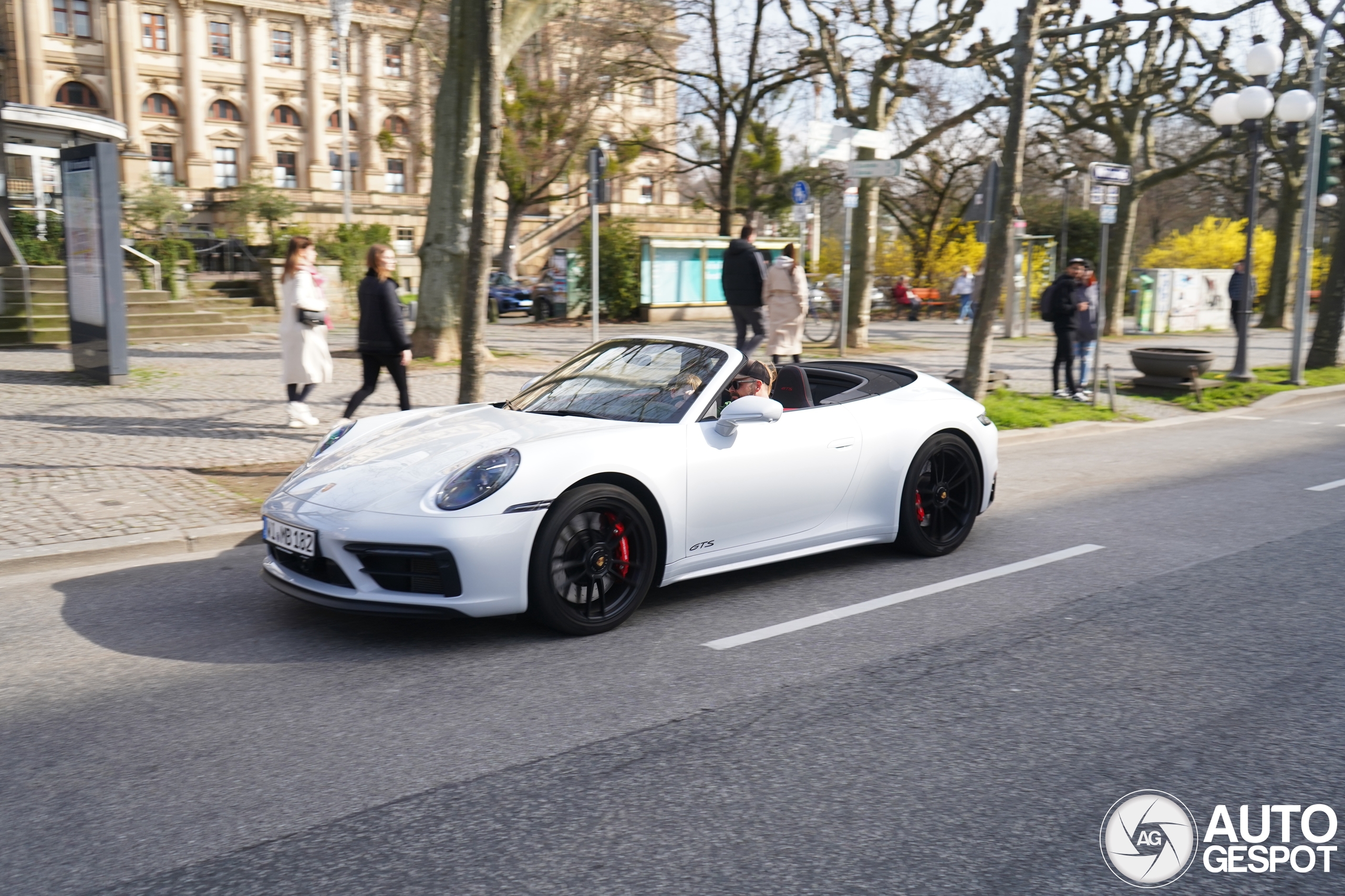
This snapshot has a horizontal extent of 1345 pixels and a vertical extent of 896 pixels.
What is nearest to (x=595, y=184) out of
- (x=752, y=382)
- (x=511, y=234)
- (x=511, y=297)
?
(x=752, y=382)

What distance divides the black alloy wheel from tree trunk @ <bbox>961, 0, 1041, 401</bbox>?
642cm

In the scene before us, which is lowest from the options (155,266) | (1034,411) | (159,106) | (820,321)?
(1034,411)

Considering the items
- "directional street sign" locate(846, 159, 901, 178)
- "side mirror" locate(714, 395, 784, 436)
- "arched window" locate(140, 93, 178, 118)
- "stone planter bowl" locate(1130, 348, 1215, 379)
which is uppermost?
"arched window" locate(140, 93, 178, 118)

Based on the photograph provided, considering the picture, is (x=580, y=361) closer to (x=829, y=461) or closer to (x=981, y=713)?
(x=829, y=461)

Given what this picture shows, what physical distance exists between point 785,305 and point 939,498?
27.3ft

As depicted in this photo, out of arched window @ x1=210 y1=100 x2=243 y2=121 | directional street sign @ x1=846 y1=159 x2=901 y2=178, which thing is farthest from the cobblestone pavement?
arched window @ x1=210 y1=100 x2=243 y2=121

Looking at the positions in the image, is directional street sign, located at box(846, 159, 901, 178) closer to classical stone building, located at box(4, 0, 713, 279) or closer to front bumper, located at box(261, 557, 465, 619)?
front bumper, located at box(261, 557, 465, 619)

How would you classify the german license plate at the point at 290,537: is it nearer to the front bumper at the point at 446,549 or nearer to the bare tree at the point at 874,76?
the front bumper at the point at 446,549

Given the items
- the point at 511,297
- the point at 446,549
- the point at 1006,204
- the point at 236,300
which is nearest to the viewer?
the point at 446,549

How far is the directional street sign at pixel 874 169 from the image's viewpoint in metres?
16.3

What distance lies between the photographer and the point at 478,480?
15.8 ft

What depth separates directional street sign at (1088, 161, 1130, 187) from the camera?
1358 centimetres

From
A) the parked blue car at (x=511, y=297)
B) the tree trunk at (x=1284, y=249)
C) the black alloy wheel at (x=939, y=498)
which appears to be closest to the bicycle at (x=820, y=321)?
the parked blue car at (x=511, y=297)

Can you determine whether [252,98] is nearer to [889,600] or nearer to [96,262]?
[96,262]
